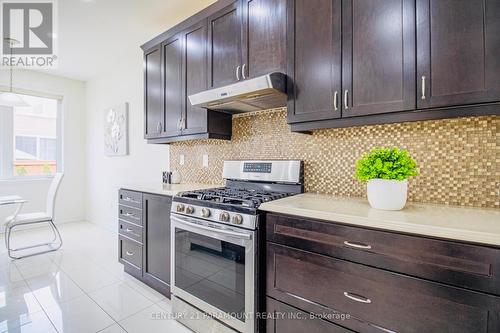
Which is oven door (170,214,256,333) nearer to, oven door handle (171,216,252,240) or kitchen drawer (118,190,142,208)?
oven door handle (171,216,252,240)

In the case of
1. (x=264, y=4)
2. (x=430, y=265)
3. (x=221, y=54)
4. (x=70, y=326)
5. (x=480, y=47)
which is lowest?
(x=70, y=326)

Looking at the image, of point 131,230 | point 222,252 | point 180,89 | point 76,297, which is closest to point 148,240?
point 131,230

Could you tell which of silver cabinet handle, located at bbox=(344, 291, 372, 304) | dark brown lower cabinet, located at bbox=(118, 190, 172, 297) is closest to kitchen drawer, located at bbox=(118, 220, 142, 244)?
dark brown lower cabinet, located at bbox=(118, 190, 172, 297)

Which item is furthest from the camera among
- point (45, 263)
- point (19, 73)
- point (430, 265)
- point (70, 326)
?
point (19, 73)

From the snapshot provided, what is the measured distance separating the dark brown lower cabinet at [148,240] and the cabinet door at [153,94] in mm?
768

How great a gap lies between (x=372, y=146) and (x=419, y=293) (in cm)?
95

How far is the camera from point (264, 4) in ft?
6.15

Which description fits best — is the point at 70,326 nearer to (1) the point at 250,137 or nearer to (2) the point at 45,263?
(2) the point at 45,263

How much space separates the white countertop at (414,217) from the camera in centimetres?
96

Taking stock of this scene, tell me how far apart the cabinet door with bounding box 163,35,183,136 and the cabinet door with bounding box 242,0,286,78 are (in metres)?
0.86

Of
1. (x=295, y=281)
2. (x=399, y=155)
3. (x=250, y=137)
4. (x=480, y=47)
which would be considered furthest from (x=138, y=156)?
(x=480, y=47)
